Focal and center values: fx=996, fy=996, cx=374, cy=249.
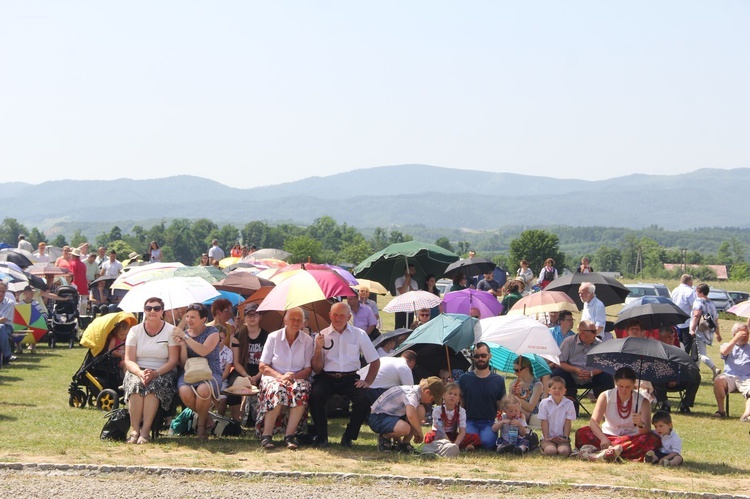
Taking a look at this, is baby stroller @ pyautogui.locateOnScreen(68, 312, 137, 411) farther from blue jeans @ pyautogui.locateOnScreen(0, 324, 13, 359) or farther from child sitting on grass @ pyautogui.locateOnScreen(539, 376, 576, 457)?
child sitting on grass @ pyautogui.locateOnScreen(539, 376, 576, 457)

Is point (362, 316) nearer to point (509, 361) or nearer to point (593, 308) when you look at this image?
point (509, 361)

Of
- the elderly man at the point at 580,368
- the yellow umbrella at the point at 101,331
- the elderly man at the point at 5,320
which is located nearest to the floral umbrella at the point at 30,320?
the elderly man at the point at 5,320

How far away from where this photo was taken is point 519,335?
36.4ft

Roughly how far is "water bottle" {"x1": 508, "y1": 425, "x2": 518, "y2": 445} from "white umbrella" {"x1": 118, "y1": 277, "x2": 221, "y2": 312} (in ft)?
11.4

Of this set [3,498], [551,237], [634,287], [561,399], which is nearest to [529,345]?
[561,399]

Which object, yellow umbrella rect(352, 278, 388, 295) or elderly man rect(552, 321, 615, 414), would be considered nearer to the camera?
elderly man rect(552, 321, 615, 414)

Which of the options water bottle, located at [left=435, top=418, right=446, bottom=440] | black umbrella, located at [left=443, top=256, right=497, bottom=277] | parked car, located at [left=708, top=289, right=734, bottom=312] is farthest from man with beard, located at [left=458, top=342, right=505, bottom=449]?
parked car, located at [left=708, top=289, right=734, bottom=312]

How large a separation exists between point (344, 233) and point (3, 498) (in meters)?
189

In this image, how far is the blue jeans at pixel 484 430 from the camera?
32.1 ft

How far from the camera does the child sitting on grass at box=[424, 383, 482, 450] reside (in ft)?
31.5

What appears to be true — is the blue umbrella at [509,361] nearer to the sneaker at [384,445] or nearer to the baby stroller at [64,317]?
the sneaker at [384,445]

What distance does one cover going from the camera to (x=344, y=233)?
19638 centimetres

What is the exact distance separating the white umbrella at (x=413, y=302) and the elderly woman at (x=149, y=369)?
510 centimetres

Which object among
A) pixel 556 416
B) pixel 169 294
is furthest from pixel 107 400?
pixel 556 416
